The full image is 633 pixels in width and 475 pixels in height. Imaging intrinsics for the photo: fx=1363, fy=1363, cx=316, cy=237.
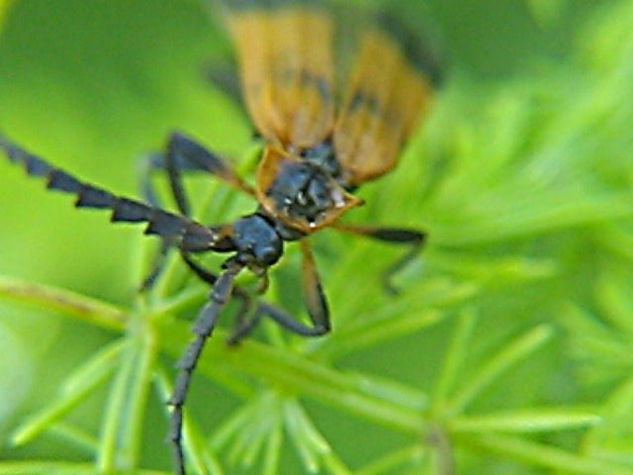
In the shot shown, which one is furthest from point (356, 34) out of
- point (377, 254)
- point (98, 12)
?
point (98, 12)

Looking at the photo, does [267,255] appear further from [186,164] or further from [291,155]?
[186,164]

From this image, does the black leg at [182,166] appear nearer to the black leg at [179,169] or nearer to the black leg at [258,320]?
the black leg at [179,169]

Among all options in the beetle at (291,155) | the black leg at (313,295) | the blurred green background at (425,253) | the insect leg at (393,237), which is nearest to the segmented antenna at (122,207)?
the beetle at (291,155)

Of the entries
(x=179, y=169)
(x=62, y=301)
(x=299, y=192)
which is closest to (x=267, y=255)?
(x=299, y=192)

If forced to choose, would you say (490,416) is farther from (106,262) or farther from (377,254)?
(106,262)

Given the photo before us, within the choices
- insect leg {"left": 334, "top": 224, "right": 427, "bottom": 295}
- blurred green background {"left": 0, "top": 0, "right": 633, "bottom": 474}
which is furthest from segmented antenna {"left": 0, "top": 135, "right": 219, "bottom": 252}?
insect leg {"left": 334, "top": 224, "right": 427, "bottom": 295}

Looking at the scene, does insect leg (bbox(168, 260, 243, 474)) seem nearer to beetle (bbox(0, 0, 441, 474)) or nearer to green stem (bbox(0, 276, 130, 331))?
beetle (bbox(0, 0, 441, 474))
